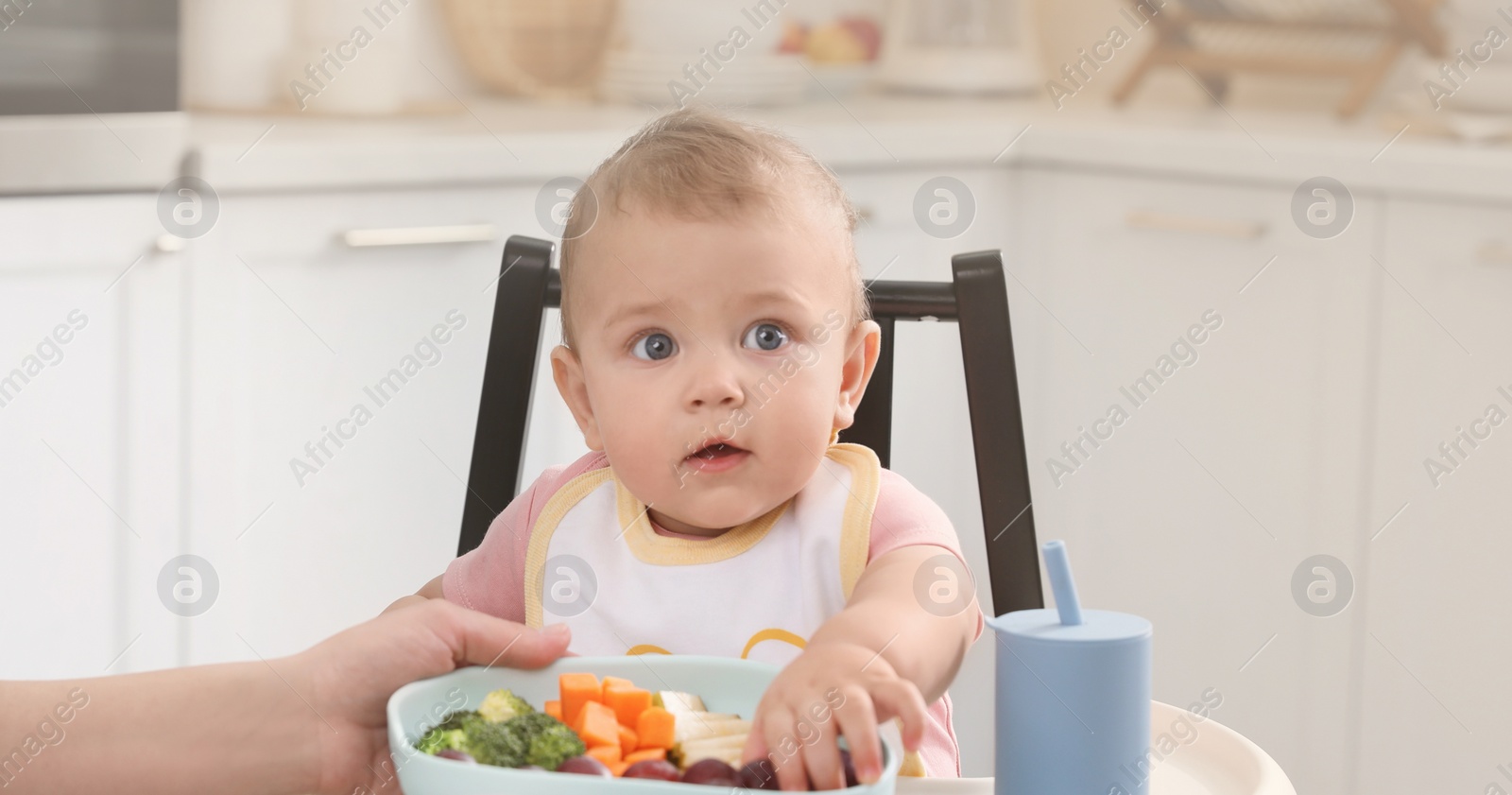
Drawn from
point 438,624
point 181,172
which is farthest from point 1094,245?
point 438,624

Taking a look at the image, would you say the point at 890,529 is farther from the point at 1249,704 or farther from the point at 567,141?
the point at 1249,704

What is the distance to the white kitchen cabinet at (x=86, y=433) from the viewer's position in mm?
1748

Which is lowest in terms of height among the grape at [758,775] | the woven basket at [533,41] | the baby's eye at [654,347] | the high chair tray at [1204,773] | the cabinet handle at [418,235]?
the high chair tray at [1204,773]

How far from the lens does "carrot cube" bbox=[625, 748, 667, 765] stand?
0.71 m

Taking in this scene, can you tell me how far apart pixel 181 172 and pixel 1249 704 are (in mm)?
1552

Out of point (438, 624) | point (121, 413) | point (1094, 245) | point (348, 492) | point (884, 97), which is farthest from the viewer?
point (884, 97)

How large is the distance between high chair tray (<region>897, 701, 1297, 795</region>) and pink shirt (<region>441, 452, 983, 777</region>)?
0.58 feet

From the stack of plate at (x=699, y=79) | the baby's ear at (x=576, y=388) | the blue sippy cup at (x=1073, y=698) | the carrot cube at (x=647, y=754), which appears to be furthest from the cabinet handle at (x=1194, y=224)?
the carrot cube at (x=647, y=754)

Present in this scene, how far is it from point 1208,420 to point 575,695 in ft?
5.09

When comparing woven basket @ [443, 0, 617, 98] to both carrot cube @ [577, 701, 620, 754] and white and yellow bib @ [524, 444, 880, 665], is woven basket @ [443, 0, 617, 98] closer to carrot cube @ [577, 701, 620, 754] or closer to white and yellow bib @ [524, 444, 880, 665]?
white and yellow bib @ [524, 444, 880, 665]

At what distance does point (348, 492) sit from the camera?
2004 millimetres

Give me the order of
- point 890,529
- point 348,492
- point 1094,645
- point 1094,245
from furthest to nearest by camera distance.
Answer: point 1094,245 → point 348,492 → point 890,529 → point 1094,645

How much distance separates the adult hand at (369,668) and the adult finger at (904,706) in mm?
219

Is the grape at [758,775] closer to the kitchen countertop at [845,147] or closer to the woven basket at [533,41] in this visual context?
the kitchen countertop at [845,147]
